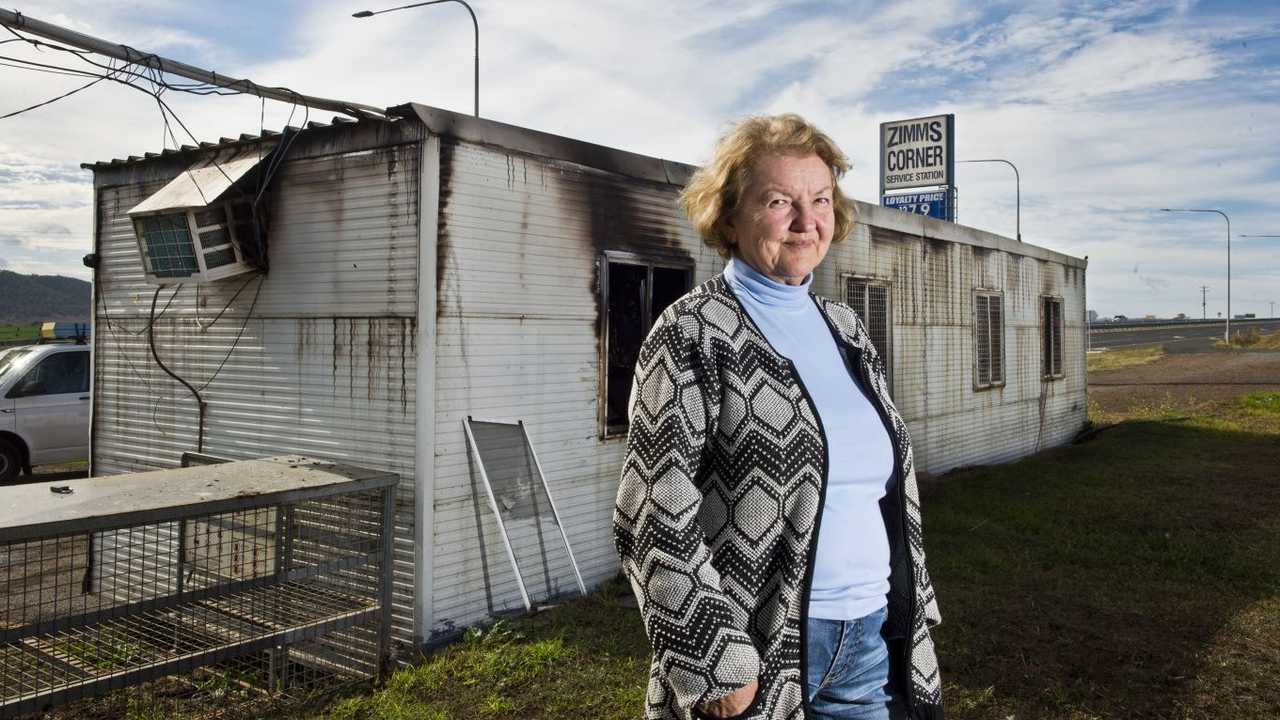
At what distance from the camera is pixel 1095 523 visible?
8312 millimetres

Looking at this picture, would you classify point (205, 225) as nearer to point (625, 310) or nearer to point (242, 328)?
point (242, 328)

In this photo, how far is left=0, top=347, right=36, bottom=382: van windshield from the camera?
11094mm

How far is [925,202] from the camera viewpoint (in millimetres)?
17547

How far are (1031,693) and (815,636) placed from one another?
334cm

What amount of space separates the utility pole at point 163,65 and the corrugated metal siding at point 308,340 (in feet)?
1.05

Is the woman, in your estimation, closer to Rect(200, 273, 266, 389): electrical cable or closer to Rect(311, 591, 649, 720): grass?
Rect(311, 591, 649, 720): grass

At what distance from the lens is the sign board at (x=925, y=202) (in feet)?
56.5

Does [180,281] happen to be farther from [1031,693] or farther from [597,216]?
[1031,693]

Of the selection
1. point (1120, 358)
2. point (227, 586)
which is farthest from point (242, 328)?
point (1120, 358)

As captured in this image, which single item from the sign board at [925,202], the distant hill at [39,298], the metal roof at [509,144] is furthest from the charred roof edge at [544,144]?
the distant hill at [39,298]

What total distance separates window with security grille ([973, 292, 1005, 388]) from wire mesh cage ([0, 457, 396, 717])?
9.23m

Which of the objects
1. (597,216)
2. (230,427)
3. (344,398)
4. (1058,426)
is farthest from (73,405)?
(1058,426)

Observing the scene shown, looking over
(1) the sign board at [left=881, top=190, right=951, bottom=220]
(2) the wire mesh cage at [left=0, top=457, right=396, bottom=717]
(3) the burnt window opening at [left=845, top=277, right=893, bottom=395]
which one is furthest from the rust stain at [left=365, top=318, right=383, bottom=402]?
(1) the sign board at [left=881, top=190, right=951, bottom=220]

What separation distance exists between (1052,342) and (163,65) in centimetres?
1332
